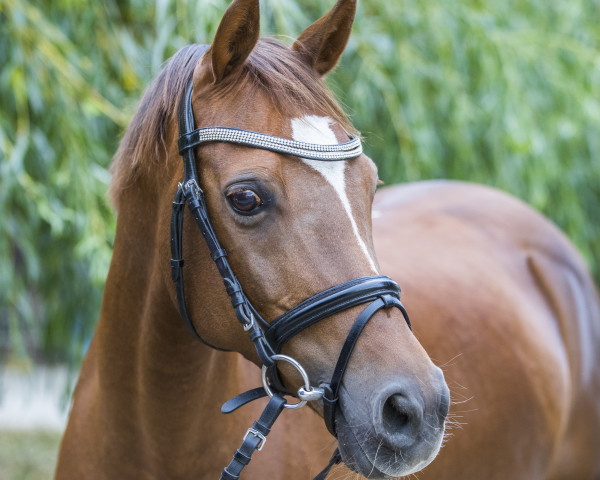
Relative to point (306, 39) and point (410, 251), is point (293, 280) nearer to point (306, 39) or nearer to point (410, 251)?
point (306, 39)

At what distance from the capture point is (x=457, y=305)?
2320 mm

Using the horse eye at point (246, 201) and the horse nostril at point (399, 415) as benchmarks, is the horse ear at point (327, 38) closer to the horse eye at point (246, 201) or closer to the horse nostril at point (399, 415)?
the horse eye at point (246, 201)

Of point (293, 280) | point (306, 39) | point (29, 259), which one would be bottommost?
point (29, 259)

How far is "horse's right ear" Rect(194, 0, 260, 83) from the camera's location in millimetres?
1377

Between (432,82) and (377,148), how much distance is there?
49cm

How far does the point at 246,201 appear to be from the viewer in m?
1.31

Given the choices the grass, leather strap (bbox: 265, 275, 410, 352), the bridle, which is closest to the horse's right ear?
the bridle

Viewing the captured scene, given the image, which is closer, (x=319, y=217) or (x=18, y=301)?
(x=319, y=217)

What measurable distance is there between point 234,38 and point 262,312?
Result: 59 cm

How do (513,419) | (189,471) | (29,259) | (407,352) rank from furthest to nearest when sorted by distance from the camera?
(29,259), (513,419), (189,471), (407,352)

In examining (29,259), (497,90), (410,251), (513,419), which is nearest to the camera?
(513,419)

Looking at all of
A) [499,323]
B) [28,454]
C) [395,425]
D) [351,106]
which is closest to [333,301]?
[395,425]

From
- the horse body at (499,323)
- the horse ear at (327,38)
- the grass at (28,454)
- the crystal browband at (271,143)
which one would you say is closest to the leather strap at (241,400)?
the crystal browband at (271,143)

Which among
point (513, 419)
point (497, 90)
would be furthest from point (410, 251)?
point (497, 90)
